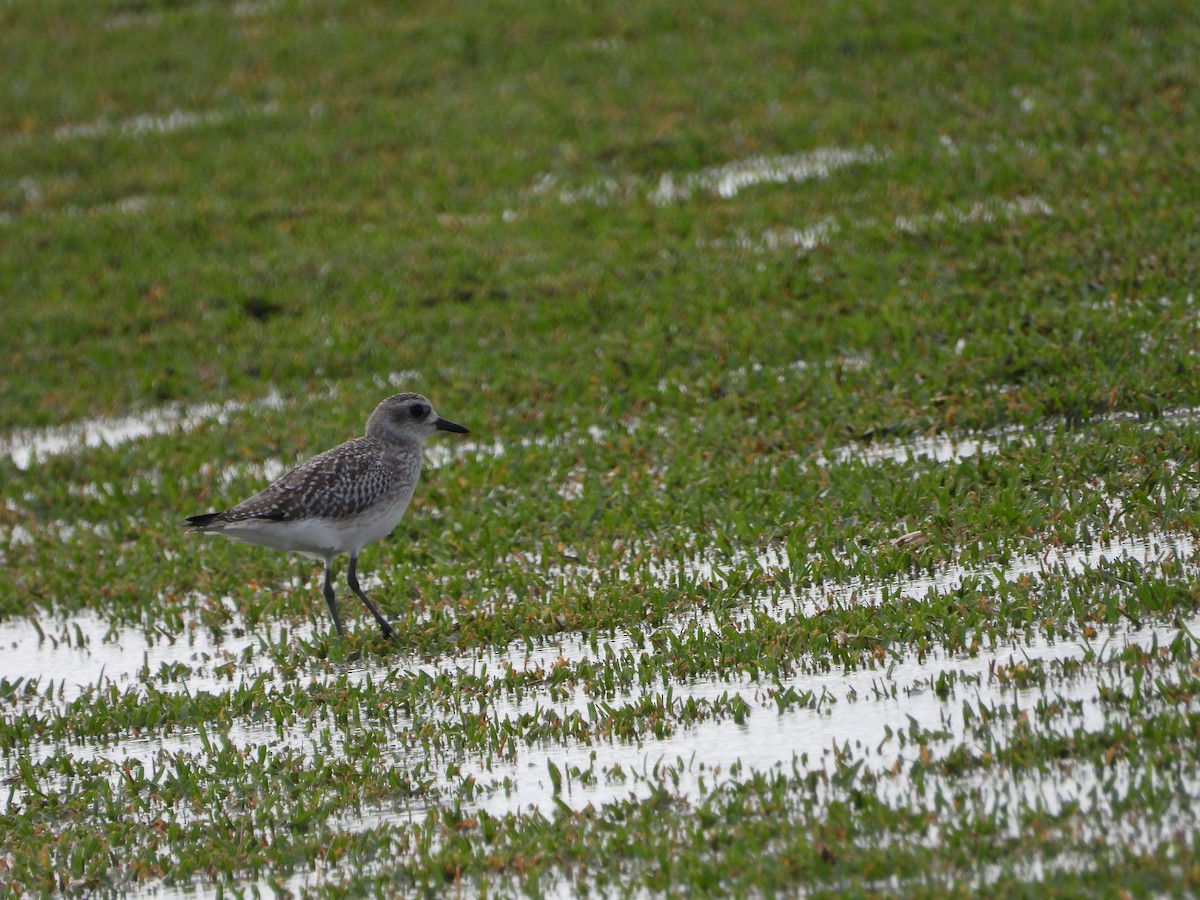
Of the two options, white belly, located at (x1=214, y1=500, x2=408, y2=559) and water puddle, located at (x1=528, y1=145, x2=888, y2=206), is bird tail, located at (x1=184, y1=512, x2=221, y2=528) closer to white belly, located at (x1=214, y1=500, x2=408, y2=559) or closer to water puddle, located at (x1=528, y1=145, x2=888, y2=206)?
white belly, located at (x1=214, y1=500, x2=408, y2=559)

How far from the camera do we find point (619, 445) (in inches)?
536

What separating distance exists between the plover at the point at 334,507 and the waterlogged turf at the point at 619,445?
0.59 m

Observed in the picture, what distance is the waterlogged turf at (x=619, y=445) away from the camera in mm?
6969

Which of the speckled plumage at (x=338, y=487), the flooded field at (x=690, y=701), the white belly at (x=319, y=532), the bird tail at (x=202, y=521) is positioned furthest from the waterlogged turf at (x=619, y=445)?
the bird tail at (x=202, y=521)

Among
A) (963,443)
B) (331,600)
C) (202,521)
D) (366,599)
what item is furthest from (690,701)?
(963,443)

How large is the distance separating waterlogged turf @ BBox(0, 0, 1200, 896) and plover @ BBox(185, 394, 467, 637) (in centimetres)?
59

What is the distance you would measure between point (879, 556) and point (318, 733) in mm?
3920

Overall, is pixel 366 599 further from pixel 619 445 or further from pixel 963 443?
pixel 963 443

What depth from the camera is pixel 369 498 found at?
10.7 metres

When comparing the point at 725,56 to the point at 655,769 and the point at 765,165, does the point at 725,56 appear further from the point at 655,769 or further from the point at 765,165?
the point at 655,769

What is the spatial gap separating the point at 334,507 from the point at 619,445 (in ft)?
12.6

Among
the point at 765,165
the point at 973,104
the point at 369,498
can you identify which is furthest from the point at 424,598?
the point at 973,104

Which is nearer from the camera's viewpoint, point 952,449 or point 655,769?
point 655,769

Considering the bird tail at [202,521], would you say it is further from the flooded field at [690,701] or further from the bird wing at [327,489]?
the flooded field at [690,701]
